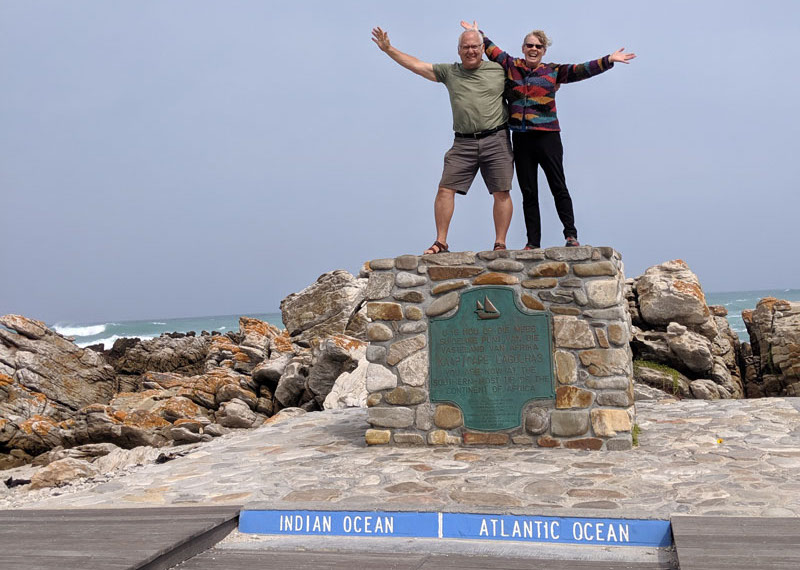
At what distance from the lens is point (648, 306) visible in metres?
12.0

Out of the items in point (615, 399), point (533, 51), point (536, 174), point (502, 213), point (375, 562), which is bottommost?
point (375, 562)

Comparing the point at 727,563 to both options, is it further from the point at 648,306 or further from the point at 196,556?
the point at 648,306

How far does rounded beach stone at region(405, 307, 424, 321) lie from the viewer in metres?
6.64

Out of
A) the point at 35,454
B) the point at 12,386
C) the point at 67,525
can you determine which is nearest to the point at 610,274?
the point at 67,525

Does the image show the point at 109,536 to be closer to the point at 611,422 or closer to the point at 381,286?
the point at 381,286

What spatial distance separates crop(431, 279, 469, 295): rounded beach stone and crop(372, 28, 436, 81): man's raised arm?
213 cm

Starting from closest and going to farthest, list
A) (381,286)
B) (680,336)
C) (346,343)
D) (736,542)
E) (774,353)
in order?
(736,542) → (381,286) → (346,343) → (680,336) → (774,353)

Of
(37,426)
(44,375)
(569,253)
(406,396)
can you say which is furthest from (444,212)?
(44,375)

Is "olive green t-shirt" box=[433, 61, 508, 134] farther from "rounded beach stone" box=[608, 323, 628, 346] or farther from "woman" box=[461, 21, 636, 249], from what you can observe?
"rounded beach stone" box=[608, 323, 628, 346]

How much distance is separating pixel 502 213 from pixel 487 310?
1072mm

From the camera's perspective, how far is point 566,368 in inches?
245

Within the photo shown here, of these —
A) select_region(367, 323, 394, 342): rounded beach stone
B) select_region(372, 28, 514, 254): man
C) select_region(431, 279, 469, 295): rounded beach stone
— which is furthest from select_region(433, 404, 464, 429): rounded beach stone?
select_region(372, 28, 514, 254): man

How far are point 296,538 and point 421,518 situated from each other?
80 centimetres

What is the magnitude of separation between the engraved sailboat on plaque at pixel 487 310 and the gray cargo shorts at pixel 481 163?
1.20 metres
